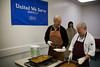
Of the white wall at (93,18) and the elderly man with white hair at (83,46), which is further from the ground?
the white wall at (93,18)

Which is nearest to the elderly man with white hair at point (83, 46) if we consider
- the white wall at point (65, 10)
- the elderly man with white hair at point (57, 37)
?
the elderly man with white hair at point (57, 37)

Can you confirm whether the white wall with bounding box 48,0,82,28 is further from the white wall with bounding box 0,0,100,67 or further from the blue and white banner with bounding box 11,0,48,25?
the blue and white banner with bounding box 11,0,48,25

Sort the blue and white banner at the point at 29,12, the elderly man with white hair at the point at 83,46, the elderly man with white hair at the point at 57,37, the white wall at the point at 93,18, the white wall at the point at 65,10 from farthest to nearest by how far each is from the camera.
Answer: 1. the white wall at the point at 93,18
2. the white wall at the point at 65,10
3. the blue and white banner at the point at 29,12
4. the elderly man with white hair at the point at 57,37
5. the elderly man with white hair at the point at 83,46

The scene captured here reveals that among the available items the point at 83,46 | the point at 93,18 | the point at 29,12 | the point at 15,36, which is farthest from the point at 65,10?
the point at 83,46

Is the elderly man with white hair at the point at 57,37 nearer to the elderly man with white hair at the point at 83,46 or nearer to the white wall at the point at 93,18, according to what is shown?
the elderly man with white hair at the point at 83,46

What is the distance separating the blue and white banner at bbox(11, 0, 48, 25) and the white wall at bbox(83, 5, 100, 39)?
3.63 m

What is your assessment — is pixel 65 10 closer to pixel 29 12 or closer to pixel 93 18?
pixel 29 12

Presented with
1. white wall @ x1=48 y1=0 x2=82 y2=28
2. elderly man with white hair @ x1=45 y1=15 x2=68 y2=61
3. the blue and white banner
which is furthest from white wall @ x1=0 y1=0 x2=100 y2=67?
elderly man with white hair @ x1=45 y1=15 x2=68 y2=61

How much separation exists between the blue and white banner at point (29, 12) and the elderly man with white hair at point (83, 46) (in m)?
1.47

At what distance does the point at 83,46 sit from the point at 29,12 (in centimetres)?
174

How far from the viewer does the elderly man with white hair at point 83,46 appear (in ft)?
4.93

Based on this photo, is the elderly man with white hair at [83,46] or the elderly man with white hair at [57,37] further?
the elderly man with white hair at [57,37]

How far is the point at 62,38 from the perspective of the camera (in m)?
2.09

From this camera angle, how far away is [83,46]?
62.5 inches
